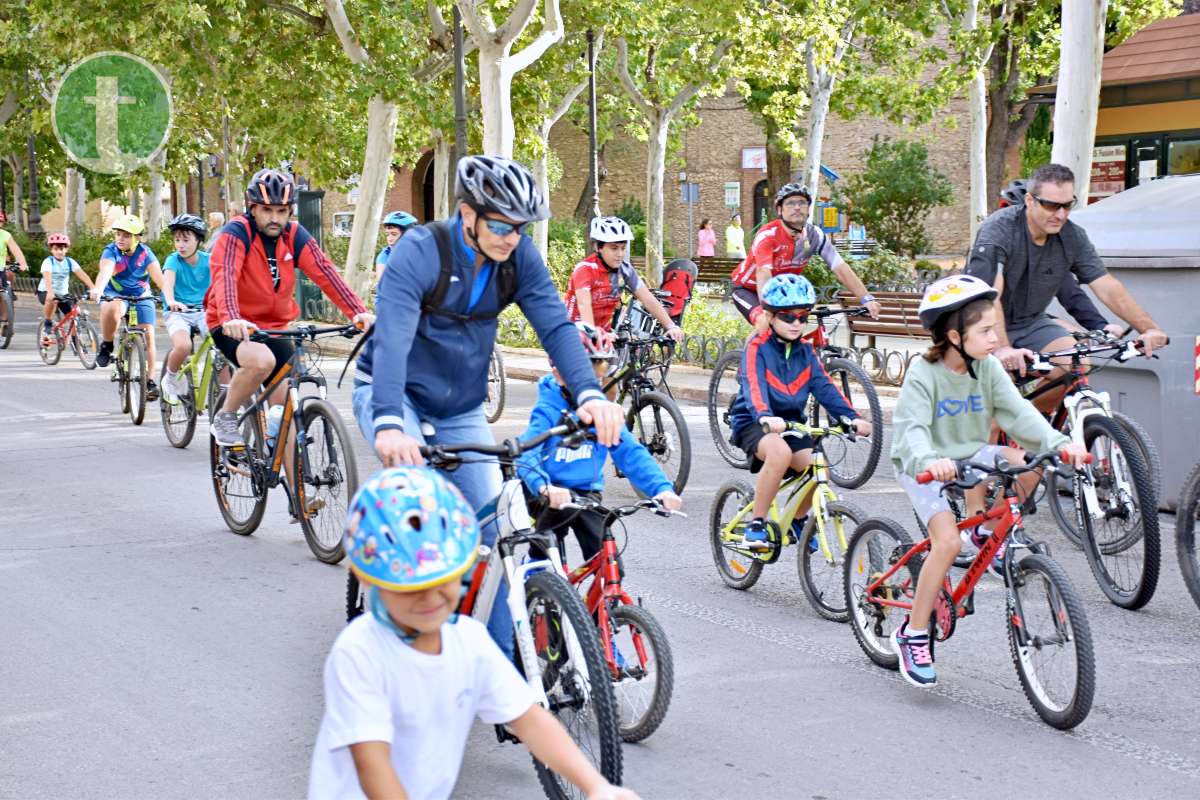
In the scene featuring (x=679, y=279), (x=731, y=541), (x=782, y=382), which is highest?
(x=679, y=279)

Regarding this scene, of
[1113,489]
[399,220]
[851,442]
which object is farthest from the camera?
[399,220]

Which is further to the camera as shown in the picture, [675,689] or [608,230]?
[608,230]

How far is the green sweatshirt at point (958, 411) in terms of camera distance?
578 centimetres

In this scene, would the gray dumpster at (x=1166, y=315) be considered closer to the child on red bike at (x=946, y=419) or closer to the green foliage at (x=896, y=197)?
the child on red bike at (x=946, y=419)

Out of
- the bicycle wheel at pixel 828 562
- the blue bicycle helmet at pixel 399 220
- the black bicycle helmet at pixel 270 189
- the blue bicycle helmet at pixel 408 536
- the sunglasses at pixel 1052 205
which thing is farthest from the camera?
the blue bicycle helmet at pixel 399 220

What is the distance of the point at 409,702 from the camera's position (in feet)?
9.57

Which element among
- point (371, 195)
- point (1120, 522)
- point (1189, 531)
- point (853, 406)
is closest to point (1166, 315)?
point (1120, 522)

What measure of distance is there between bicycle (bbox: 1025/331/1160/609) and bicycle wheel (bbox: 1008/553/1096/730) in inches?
69.2

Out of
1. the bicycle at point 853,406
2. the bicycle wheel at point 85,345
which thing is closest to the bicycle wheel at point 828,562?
the bicycle at point 853,406

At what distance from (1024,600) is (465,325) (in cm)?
213

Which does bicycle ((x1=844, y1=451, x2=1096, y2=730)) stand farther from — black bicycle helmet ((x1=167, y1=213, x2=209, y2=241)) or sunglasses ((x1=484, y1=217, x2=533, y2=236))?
black bicycle helmet ((x1=167, y1=213, x2=209, y2=241))

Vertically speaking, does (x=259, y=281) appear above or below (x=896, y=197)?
below

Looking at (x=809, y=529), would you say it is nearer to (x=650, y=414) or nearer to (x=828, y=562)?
(x=828, y=562)

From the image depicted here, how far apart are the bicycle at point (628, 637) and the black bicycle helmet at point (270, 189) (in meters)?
3.68
